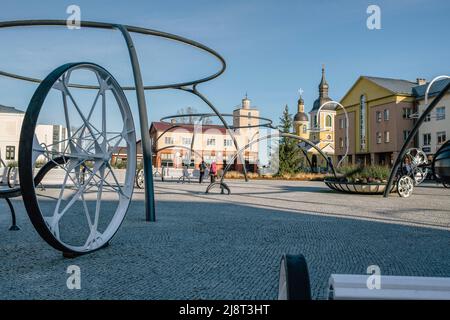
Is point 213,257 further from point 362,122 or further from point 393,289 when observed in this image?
point 362,122

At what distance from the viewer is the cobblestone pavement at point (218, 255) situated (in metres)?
4.24

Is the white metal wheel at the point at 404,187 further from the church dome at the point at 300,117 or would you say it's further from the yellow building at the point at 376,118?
the church dome at the point at 300,117

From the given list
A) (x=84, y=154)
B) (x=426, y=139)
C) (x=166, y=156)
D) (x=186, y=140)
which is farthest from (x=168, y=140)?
(x=84, y=154)

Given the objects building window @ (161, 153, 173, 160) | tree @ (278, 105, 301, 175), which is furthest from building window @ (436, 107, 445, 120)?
building window @ (161, 153, 173, 160)

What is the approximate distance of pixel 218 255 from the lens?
19.2 ft

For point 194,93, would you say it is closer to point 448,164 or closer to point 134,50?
point 134,50

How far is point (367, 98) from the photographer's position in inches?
2410

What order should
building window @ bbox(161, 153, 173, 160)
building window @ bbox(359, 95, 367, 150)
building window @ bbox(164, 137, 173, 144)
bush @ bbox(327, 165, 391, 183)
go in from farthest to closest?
1. building window @ bbox(164, 137, 173, 144)
2. building window @ bbox(161, 153, 173, 160)
3. building window @ bbox(359, 95, 367, 150)
4. bush @ bbox(327, 165, 391, 183)

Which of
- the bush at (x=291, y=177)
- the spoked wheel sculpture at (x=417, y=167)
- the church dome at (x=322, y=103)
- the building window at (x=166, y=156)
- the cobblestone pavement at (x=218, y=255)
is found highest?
the church dome at (x=322, y=103)

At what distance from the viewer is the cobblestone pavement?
424 cm

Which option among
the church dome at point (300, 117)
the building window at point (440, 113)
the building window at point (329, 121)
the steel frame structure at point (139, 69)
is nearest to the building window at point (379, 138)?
the building window at point (440, 113)

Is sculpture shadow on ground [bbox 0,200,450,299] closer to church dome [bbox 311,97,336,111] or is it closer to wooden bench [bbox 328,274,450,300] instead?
wooden bench [bbox 328,274,450,300]
